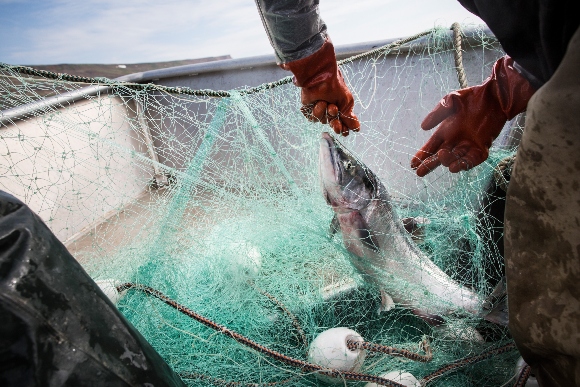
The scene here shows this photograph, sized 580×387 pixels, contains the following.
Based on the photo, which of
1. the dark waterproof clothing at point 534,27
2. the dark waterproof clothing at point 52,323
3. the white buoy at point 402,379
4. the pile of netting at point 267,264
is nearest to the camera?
the dark waterproof clothing at point 52,323

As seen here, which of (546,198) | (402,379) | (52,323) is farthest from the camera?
(402,379)

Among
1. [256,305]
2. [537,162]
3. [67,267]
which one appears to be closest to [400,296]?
[256,305]

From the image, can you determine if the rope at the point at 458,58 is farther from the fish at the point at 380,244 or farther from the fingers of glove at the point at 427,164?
the fish at the point at 380,244

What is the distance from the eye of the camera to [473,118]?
1.88 meters

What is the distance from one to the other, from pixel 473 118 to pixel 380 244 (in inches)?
31.2

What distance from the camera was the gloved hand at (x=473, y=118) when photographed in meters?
1.81

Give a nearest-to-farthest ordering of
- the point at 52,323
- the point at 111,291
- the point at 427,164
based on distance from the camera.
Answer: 1. the point at 52,323
2. the point at 111,291
3. the point at 427,164

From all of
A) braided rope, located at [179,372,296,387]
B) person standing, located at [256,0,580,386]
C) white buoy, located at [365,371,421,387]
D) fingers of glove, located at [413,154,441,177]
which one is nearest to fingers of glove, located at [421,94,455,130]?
fingers of glove, located at [413,154,441,177]

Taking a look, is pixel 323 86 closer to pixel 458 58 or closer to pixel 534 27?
pixel 458 58

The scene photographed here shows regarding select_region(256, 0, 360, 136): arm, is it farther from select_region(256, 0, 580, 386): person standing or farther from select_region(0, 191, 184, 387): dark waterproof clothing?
select_region(0, 191, 184, 387): dark waterproof clothing

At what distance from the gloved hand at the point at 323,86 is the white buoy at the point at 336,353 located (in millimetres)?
1014

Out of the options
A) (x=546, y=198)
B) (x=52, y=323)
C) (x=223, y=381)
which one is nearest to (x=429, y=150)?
(x=546, y=198)

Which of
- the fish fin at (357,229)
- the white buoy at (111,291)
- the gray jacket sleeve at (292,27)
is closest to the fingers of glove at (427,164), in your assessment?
the fish fin at (357,229)

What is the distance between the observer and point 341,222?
1946 millimetres
